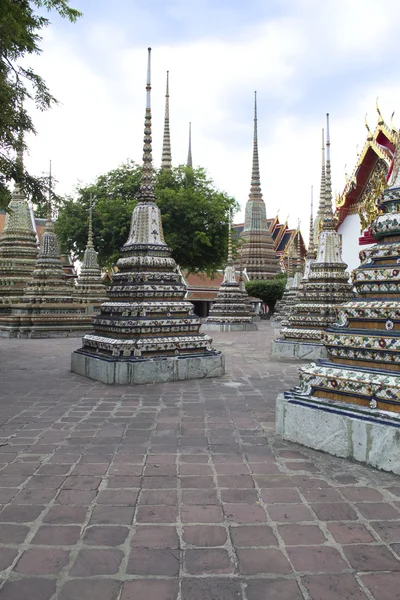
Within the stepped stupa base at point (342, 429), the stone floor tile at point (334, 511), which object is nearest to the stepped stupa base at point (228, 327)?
the stepped stupa base at point (342, 429)

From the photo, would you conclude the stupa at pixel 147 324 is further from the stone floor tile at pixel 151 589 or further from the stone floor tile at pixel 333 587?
the stone floor tile at pixel 333 587

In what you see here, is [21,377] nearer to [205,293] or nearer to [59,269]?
[59,269]

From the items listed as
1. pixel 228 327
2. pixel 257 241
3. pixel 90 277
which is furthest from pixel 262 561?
pixel 257 241

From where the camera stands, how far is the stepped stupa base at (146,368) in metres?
8.25

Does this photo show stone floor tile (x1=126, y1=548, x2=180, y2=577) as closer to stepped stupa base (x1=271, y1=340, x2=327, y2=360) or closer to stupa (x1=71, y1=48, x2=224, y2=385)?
stupa (x1=71, y1=48, x2=224, y2=385)

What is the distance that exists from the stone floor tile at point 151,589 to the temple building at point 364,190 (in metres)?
19.6

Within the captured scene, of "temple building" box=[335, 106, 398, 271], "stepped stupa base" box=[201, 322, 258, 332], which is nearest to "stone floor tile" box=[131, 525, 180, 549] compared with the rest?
"temple building" box=[335, 106, 398, 271]

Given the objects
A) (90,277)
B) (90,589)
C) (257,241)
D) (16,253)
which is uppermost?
(257,241)

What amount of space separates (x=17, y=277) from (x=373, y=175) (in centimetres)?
1635

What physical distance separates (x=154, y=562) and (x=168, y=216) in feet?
79.0

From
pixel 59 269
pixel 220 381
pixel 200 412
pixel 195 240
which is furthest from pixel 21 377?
pixel 195 240

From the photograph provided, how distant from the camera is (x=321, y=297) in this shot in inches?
504

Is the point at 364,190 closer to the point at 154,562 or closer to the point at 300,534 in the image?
the point at 300,534

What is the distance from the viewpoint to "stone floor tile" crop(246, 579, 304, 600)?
2.49m
